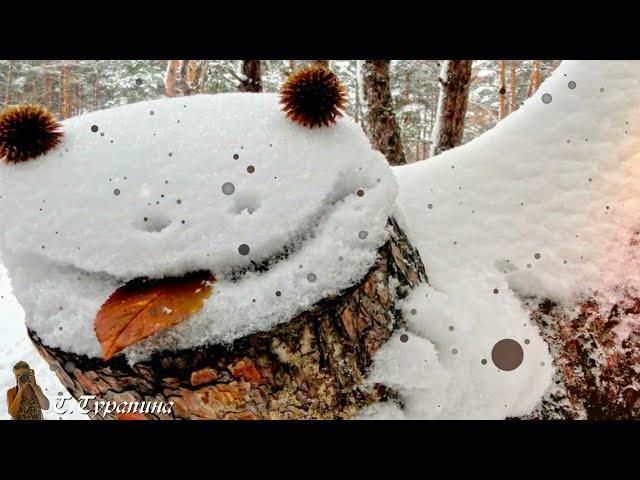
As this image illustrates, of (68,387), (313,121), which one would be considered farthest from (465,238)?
(68,387)

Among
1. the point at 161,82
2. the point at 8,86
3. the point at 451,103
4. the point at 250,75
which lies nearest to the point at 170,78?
the point at 250,75

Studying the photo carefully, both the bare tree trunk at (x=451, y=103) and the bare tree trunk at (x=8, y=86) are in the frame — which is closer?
the bare tree trunk at (x=451, y=103)

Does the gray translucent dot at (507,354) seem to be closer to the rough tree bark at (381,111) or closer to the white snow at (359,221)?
the white snow at (359,221)

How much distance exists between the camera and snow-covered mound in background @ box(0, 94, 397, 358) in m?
1.18

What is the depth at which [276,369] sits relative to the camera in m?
1.22

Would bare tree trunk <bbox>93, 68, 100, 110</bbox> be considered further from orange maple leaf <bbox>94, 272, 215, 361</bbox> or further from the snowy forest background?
orange maple leaf <bbox>94, 272, 215, 361</bbox>

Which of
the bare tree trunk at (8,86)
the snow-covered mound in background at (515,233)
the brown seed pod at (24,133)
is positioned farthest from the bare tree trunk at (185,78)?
the bare tree trunk at (8,86)

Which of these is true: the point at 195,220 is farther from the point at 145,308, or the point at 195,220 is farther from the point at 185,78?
the point at 185,78

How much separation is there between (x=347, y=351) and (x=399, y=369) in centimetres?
20

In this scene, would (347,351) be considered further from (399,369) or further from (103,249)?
(103,249)

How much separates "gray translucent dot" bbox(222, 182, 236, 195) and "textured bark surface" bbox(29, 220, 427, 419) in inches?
19.3

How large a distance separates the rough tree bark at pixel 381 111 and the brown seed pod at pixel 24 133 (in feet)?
8.96

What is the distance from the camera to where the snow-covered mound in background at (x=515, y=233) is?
1.40m

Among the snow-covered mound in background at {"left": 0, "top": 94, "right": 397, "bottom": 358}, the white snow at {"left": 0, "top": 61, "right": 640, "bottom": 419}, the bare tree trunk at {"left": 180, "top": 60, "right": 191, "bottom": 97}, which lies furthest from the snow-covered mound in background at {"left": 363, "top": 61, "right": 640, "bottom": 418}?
the bare tree trunk at {"left": 180, "top": 60, "right": 191, "bottom": 97}
